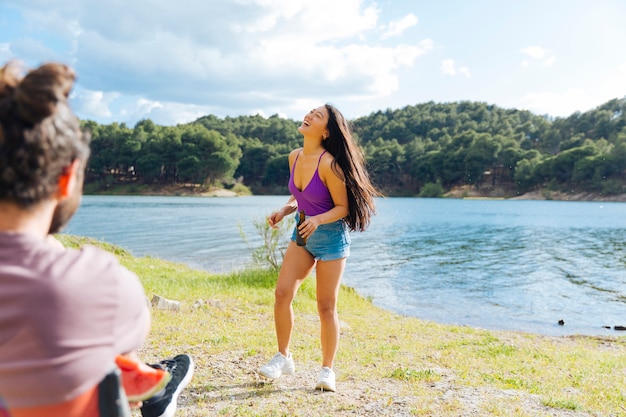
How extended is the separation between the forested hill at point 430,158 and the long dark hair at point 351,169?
292 ft

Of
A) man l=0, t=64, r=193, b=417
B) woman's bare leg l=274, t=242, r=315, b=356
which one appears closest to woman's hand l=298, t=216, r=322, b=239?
woman's bare leg l=274, t=242, r=315, b=356

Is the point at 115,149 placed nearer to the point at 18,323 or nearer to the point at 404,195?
the point at 404,195

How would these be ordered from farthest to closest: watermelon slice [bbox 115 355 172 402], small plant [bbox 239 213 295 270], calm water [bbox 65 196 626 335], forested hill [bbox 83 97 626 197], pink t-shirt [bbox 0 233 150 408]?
forested hill [bbox 83 97 626 197]
calm water [bbox 65 196 626 335]
small plant [bbox 239 213 295 270]
watermelon slice [bbox 115 355 172 402]
pink t-shirt [bbox 0 233 150 408]

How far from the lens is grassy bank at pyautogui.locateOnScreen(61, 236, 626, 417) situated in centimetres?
445

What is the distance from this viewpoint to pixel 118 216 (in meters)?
45.2

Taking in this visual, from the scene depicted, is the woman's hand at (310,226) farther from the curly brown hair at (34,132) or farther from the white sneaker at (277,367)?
the curly brown hair at (34,132)

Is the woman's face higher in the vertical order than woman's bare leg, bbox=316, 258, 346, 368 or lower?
higher

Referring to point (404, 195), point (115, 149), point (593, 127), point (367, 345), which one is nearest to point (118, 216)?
point (367, 345)

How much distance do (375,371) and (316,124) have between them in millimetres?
2792

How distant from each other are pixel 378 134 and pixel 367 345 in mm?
149207

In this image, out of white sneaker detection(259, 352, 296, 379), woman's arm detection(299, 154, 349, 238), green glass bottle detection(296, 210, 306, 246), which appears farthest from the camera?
white sneaker detection(259, 352, 296, 379)

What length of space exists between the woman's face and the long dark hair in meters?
0.04

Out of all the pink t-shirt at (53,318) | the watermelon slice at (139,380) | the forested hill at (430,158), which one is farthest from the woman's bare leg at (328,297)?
the forested hill at (430,158)

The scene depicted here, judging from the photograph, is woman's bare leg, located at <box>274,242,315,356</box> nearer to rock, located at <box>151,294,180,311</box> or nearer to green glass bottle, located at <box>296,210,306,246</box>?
green glass bottle, located at <box>296,210,306,246</box>
